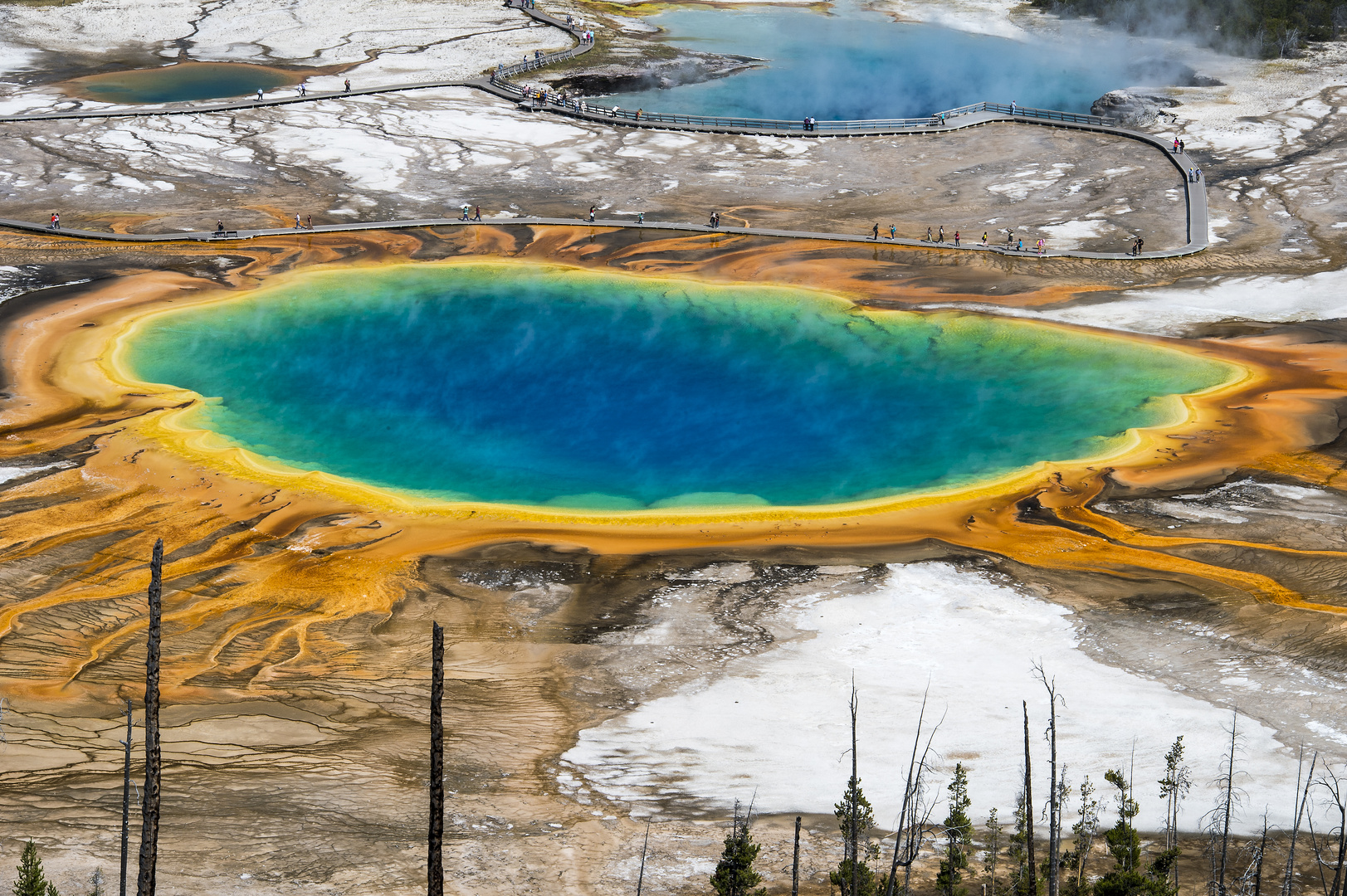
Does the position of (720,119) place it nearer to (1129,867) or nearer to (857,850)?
(857,850)

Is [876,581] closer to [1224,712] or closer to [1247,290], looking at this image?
[1224,712]

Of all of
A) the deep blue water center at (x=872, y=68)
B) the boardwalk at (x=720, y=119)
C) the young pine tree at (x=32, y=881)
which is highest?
the deep blue water center at (x=872, y=68)

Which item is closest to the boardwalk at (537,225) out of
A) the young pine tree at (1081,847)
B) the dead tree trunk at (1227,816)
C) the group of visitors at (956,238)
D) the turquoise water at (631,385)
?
the group of visitors at (956,238)

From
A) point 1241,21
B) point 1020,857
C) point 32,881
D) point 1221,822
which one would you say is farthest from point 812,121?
point 32,881

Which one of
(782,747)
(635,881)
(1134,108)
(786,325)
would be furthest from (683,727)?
(1134,108)

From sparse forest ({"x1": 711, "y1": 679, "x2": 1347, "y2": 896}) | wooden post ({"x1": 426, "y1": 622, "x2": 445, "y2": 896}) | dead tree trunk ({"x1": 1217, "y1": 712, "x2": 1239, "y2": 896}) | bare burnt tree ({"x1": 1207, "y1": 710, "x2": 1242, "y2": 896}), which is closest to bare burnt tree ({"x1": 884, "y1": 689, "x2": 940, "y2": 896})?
sparse forest ({"x1": 711, "y1": 679, "x2": 1347, "y2": 896})

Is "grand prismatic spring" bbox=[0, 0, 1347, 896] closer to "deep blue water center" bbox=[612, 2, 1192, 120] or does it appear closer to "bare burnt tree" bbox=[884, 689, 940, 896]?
"bare burnt tree" bbox=[884, 689, 940, 896]

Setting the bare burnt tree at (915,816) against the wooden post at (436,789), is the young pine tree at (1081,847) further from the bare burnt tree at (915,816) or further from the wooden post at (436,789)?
the wooden post at (436,789)

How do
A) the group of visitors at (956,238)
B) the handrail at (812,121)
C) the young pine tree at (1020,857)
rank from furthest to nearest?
the handrail at (812,121) < the group of visitors at (956,238) < the young pine tree at (1020,857)
